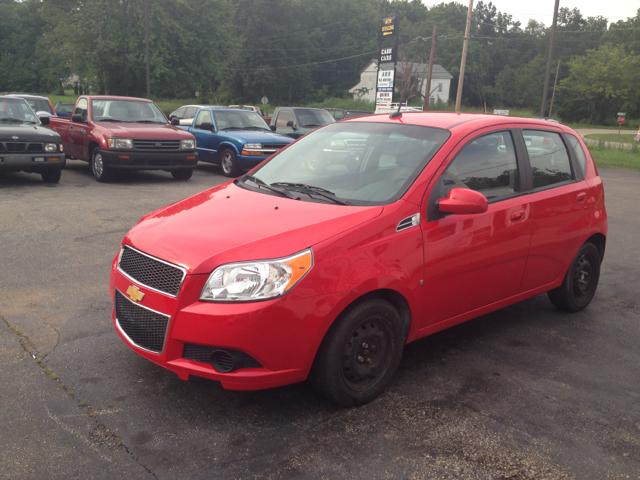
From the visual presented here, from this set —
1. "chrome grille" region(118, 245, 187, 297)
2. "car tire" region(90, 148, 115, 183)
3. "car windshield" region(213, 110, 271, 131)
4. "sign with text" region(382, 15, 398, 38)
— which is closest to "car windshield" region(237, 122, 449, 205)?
"chrome grille" region(118, 245, 187, 297)

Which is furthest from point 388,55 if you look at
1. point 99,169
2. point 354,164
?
point 354,164

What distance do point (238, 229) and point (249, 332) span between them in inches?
25.8

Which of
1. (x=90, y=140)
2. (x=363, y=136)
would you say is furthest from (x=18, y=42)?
(x=363, y=136)

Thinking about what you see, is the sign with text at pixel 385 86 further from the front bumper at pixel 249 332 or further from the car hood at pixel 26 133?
the front bumper at pixel 249 332

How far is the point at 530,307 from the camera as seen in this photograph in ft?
17.7

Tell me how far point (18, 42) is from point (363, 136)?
75.2m

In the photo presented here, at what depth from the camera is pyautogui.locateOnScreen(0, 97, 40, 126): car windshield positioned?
11.7m

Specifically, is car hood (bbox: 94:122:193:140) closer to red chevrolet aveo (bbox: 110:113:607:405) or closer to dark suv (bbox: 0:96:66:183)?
dark suv (bbox: 0:96:66:183)

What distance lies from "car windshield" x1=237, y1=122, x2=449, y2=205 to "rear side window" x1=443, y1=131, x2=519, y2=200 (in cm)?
20

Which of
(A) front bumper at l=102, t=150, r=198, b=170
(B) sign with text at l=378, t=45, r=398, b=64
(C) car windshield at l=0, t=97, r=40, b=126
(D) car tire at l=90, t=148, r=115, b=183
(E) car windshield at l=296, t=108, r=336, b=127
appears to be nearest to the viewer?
(C) car windshield at l=0, t=97, r=40, b=126

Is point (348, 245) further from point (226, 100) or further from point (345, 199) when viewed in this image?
point (226, 100)

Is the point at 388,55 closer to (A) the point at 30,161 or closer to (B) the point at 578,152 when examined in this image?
(A) the point at 30,161

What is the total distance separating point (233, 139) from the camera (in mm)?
14297

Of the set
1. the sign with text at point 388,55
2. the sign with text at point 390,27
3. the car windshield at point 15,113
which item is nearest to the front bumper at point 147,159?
the car windshield at point 15,113
